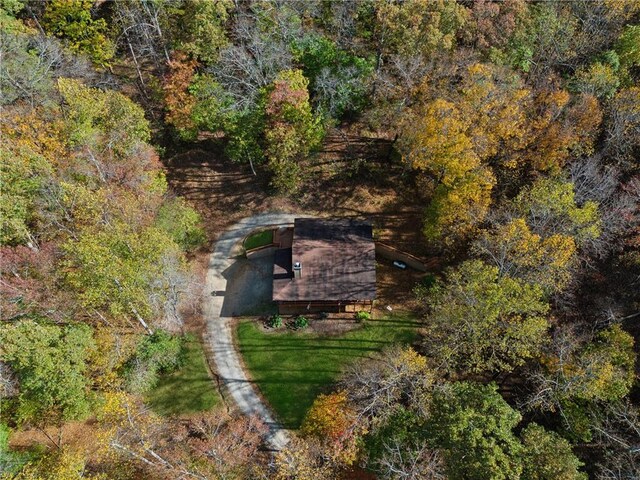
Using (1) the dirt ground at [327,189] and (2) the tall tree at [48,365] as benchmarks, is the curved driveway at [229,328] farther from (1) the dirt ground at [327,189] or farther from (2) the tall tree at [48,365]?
(2) the tall tree at [48,365]

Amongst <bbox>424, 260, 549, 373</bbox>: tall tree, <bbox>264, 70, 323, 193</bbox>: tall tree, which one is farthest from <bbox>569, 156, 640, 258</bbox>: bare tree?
<bbox>264, 70, 323, 193</bbox>: tall tree

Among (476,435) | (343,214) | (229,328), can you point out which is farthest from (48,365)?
(343,214)

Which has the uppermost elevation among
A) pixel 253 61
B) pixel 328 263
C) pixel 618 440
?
pixel 253 61

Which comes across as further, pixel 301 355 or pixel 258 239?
pixel 258 239

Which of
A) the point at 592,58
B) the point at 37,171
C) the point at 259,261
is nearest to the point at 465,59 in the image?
the point at 592,58

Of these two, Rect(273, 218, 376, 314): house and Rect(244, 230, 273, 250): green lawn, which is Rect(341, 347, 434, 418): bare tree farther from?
Rect(244, 230, 273, 250): green lawn

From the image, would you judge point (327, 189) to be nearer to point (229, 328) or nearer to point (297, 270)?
point (297, 270)
